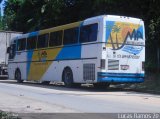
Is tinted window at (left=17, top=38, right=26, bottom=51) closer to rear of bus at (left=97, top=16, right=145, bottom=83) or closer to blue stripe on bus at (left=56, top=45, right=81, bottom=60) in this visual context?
blue stripe on bus at (left=56, top=45, right=81, bottom=60)

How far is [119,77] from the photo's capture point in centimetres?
2244

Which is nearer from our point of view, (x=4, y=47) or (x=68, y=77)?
(x=68, y=77)

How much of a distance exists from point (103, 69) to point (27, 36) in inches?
391

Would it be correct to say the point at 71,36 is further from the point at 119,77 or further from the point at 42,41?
the point at 42,41

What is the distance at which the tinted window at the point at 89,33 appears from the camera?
73.8 feet

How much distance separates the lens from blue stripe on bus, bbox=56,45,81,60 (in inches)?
941

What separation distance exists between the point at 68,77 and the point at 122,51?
3.93 meters

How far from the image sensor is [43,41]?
92.0ft

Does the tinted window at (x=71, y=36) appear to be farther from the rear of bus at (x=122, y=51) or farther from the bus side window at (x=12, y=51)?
the bus side window at (x=12, y=51)

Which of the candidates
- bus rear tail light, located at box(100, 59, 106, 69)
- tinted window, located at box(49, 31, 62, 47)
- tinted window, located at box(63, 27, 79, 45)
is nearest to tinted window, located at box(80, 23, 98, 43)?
tinted window, located at box(63, 27, 79, 45)

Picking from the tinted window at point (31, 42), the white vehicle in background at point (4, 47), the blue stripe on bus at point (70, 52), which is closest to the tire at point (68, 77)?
the blue stripe on bus at point (70, 52)

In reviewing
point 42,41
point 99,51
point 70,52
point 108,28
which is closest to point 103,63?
point 99,51

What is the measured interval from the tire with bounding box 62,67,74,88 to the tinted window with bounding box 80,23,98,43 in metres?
2.20

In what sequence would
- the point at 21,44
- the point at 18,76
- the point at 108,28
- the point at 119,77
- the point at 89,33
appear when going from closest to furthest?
the point at 108,28 < the point at 119,77 < the point at 89,33 < the point at 21,44 < the point at 18,76
